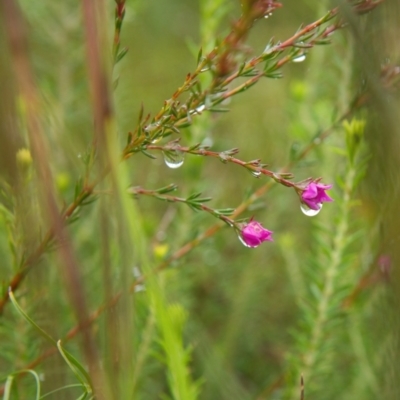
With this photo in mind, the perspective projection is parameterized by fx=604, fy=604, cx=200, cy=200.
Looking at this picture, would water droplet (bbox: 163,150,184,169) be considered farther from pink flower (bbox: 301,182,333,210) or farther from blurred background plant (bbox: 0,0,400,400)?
pink flower (bbox: 301,182,333,210)

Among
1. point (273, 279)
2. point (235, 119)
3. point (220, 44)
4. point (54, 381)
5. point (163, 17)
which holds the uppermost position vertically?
point (163, 17)

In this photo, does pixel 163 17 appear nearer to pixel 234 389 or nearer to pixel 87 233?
pixel 87 233

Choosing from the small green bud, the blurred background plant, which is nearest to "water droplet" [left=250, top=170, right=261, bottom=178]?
the blurred background plant

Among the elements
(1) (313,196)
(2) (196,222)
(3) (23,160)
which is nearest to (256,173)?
(1) (313,196)

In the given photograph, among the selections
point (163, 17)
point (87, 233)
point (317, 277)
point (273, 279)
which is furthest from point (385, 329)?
point (163, 17)

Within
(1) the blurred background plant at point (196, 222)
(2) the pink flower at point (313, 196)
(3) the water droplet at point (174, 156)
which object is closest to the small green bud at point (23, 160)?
(1) the blurred background plant at point (196, 222)

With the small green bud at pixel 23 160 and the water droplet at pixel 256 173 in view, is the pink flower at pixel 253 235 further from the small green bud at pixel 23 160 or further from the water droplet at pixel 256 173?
the small green bud at pixel 23 160
